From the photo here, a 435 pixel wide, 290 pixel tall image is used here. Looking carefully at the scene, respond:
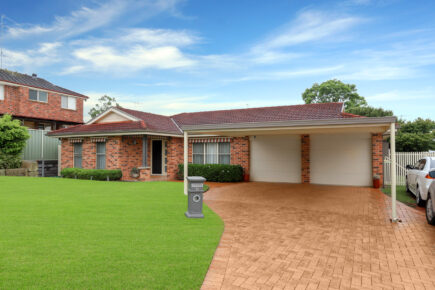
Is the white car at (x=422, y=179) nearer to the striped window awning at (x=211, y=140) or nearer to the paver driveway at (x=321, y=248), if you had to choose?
the paver driveway at (x=321, y=248)

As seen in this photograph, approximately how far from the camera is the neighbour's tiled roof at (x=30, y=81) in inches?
973

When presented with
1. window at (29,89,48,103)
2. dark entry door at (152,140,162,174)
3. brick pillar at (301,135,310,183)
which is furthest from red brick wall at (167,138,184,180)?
window at (29,89,48,103)

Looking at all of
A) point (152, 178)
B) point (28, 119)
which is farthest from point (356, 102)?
point (28, 119)

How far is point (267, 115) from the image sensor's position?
60.9 feet

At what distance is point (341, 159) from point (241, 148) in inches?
209

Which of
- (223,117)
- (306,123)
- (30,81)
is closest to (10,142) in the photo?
(30,81)

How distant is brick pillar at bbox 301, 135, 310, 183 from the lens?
15945 millimetres

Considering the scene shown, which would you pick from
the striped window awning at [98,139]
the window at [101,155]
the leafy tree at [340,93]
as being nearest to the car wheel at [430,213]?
the striped window awning at [98,139]

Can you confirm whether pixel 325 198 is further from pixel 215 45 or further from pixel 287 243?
pixel 215 45

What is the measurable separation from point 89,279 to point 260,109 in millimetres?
17549

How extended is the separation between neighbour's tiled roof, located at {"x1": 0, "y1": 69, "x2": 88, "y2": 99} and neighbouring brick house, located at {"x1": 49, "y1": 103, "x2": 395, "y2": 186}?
8538mm

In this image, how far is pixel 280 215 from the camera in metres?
8.23

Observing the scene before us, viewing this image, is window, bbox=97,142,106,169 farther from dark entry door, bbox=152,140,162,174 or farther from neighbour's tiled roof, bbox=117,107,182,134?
dark entry door, bbox=152,140,162,174

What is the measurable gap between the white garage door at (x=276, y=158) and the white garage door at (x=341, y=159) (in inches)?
33.2
